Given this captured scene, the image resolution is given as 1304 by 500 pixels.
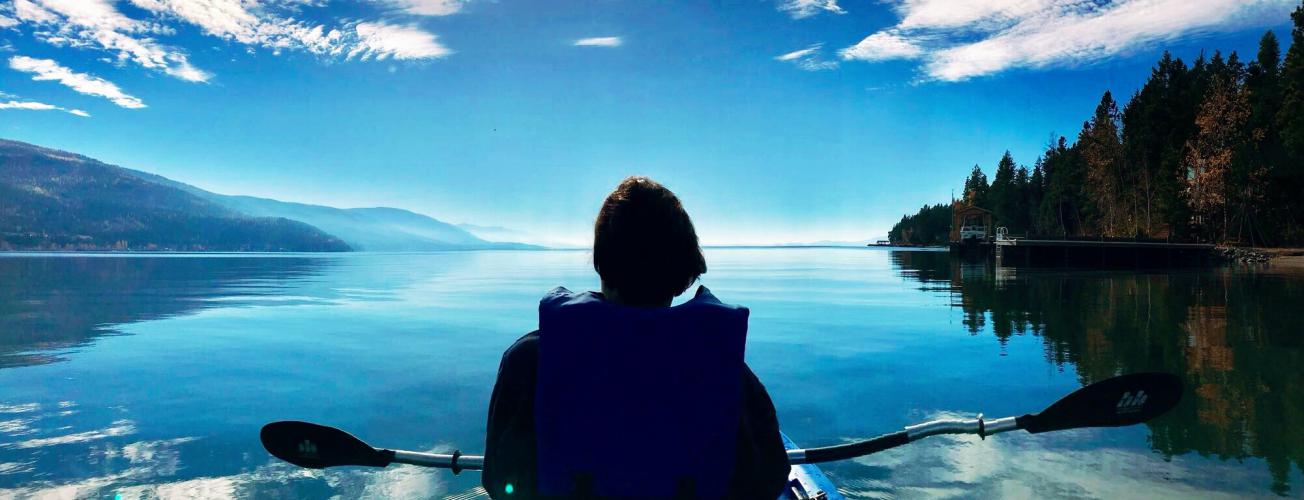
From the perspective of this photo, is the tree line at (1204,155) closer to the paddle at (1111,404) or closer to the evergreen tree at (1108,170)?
the evergreen tree at (1108,170)

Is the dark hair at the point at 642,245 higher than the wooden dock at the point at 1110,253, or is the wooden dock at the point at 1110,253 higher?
the dark hair at the point at 642,245

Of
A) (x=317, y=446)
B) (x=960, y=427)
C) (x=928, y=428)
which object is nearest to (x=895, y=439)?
(x=928, y=428)

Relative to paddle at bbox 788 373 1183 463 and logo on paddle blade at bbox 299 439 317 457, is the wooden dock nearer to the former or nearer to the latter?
paddle at bbox 788 373 1183 463

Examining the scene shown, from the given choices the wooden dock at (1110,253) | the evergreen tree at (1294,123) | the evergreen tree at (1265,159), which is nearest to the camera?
the evergreen tree at (1294,123)

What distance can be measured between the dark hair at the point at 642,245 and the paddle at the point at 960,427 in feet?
5.12

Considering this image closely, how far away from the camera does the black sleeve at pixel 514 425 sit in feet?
A: 7.70

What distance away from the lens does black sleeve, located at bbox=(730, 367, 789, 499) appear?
2379mm

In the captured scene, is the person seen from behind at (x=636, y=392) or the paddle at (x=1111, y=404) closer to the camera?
the person seen from behind at (x=636, y=392)

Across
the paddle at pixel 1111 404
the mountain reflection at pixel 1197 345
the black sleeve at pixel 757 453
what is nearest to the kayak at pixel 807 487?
the paddle at pixel 1111 404

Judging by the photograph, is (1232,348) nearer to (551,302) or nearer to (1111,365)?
(1111,365)

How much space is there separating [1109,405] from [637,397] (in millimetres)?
3449

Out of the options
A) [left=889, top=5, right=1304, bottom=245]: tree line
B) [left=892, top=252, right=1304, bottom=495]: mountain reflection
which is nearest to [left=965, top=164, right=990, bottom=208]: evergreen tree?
[left=889, top=5, right=1304, bottom=245]: tree line

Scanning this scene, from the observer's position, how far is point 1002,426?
3.76 m

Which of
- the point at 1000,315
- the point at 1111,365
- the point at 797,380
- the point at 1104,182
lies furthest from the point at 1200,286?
the point at 1104,182
